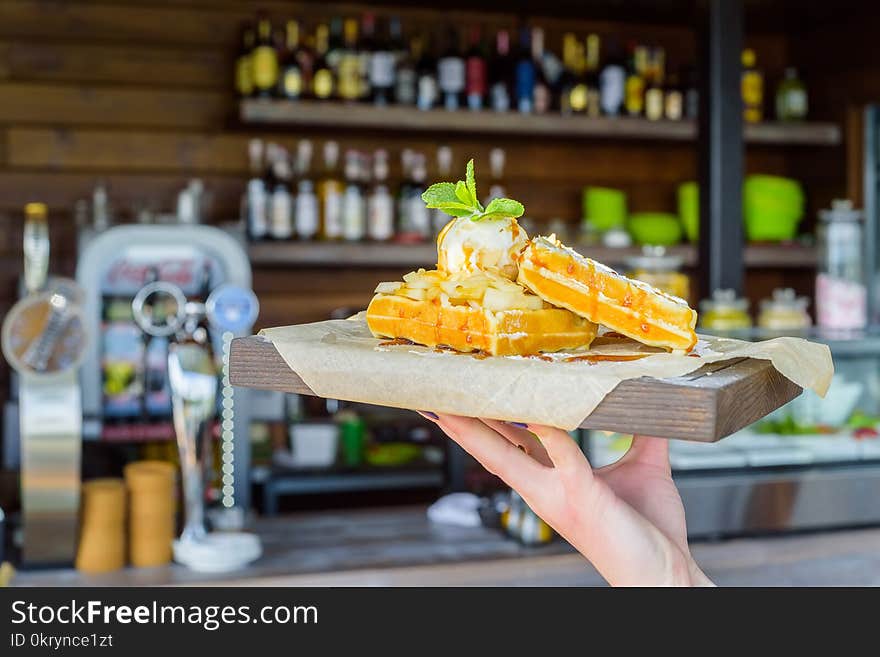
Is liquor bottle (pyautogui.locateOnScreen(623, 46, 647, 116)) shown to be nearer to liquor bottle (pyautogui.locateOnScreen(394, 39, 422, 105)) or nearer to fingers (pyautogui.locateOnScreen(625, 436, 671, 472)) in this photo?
liquor bottle (pyautogui.locateOnScreen(394, 39, 422, 105))

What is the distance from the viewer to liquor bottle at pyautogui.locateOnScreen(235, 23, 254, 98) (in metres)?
3.61

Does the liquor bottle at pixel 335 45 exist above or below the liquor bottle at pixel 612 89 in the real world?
above

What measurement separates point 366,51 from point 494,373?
3144 mm

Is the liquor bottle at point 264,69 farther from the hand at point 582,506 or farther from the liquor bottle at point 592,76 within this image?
the hand at point 582,506

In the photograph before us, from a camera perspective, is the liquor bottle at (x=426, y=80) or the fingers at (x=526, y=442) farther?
the liquor bottle at (x=426, y=80)

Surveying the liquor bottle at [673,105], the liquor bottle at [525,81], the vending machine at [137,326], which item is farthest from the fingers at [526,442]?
the liquor bottle at [673,105]

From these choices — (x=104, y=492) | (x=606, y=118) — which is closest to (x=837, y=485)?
(x=104, y=492)

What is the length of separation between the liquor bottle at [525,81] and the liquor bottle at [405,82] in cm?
37

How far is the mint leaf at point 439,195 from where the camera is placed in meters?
1.02

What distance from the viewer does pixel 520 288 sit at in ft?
3.14

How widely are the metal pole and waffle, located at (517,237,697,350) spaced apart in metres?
1.97

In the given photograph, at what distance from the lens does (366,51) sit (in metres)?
3.79

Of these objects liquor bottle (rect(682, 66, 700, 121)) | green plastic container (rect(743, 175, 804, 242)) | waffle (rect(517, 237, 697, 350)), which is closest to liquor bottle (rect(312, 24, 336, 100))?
liquor bottle (rect(682, 66, 700, 121))
